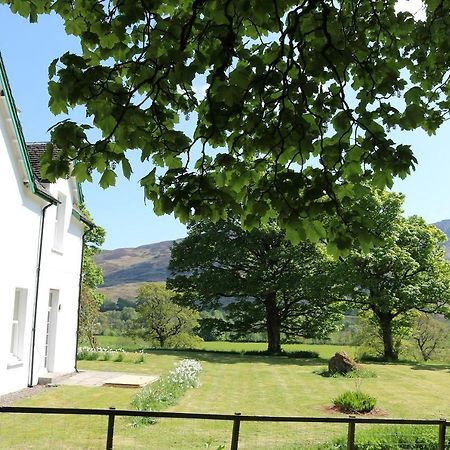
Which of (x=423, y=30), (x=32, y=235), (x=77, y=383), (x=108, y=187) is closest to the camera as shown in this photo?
(x=108, y=187)

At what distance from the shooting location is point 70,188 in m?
20.3

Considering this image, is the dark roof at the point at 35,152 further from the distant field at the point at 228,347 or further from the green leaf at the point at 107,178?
the distant field at the point at 228,347

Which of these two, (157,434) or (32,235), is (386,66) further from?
(32,235)

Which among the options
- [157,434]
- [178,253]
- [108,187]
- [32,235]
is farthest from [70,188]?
[178,253]

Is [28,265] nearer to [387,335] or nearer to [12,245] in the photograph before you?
[12,245]

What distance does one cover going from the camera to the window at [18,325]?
16.2 metres

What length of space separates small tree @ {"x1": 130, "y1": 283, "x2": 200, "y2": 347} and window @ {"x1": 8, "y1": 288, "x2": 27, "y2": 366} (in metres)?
32.8

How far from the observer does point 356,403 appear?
52.1 feet

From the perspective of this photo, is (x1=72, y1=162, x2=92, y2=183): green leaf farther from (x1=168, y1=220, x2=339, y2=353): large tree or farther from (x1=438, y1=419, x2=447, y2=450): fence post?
(x1=168, y1=220, x2=339, y2=353): large tree

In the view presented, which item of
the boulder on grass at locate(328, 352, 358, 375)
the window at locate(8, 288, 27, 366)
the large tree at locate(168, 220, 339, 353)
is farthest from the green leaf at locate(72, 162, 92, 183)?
the large tree at locate(168, 220, 339, 353)

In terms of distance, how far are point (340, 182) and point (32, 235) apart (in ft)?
42.8

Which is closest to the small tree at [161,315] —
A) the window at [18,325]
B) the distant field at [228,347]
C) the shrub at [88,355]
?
the distant field at [228,347]

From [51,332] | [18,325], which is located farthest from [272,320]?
[18,325]

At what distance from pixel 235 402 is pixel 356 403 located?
3705 millimetres
